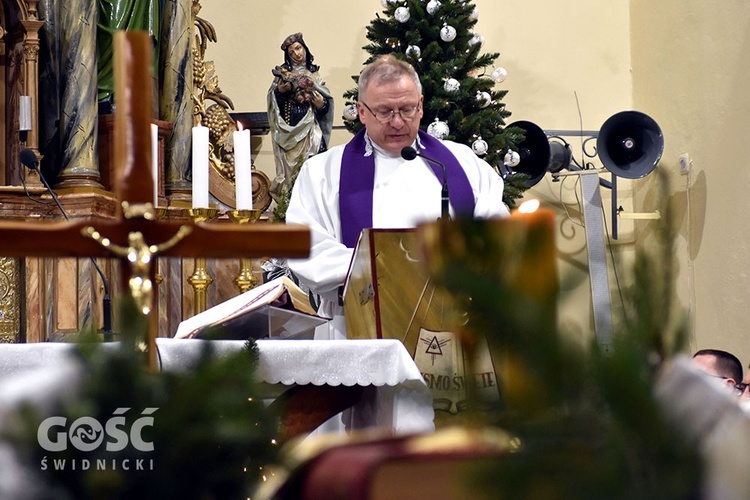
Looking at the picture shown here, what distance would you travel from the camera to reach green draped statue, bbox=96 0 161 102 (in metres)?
6.66

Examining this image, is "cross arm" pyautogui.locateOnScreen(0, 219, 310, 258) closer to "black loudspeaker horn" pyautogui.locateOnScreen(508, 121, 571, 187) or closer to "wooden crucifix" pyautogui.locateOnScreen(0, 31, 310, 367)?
"wooden crucifix" pyautogui.locateOnScreen(0, 31, 310, 367)

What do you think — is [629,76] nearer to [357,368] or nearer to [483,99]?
[483,99]

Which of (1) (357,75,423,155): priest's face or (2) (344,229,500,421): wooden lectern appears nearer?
(2) (344,229,500,421): wooden lectern

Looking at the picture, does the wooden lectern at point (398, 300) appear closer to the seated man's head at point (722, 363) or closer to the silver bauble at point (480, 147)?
the seated man's head at point (722, 363)

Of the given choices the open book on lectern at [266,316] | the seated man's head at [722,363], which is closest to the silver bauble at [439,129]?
the seated man's head at [722,363]

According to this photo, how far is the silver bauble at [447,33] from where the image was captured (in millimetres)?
7254

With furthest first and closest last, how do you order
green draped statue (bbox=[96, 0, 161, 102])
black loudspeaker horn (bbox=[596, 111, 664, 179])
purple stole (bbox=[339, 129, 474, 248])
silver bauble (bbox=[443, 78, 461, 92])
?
black loudspeaker horn (bbox=[596, 111, 664, 179]) → silver bauble (bbox=[443, 78, 461, 92]) → green draped statue (bbox=[96, 0, 161, 102]) → purple stole (bbox=[339, 129, 474, 248])

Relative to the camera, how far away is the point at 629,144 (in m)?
8.12

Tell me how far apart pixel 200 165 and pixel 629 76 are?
716 centimetres

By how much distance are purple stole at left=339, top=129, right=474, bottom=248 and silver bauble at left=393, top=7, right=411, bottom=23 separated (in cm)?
351

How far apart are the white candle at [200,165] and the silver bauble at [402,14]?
4.45 metres

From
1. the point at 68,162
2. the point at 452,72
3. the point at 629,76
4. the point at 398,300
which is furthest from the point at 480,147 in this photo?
the point at 398,300

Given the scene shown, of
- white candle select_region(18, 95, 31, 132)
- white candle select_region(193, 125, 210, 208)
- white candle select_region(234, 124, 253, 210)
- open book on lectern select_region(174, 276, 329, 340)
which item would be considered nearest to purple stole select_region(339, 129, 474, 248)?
white candle select_region(234, 124, 253, 210)

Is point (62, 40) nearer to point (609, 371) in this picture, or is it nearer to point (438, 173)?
point (438, 173)
